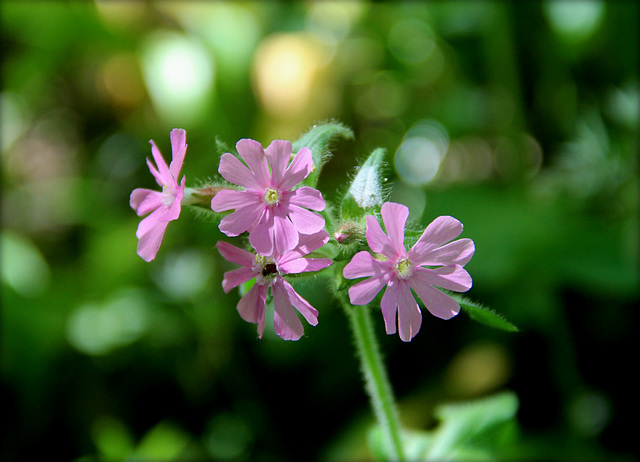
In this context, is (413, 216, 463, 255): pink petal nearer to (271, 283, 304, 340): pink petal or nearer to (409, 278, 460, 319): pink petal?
(409, 278, 460, 319): pink petal

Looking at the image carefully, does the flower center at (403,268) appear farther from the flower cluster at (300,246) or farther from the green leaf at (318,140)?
the green leaf at (318,140)

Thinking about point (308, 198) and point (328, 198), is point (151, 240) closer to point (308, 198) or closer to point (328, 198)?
point (308, 198)

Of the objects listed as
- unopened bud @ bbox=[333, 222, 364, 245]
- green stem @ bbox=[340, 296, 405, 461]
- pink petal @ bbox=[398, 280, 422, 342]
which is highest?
unopened bud @ bbox=[333, 222, 364, 245]

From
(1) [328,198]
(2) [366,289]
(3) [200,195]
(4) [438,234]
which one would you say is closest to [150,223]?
(3) [200,195]

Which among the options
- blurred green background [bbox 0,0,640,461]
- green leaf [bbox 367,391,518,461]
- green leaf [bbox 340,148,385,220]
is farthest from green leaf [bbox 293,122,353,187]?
blurred green background [bbox 0,0,640,461]

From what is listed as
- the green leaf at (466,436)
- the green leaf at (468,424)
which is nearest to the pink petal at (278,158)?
the green leaf at (466,436)

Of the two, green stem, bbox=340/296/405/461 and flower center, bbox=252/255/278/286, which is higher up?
flower center, bbox=252/255/278/286
